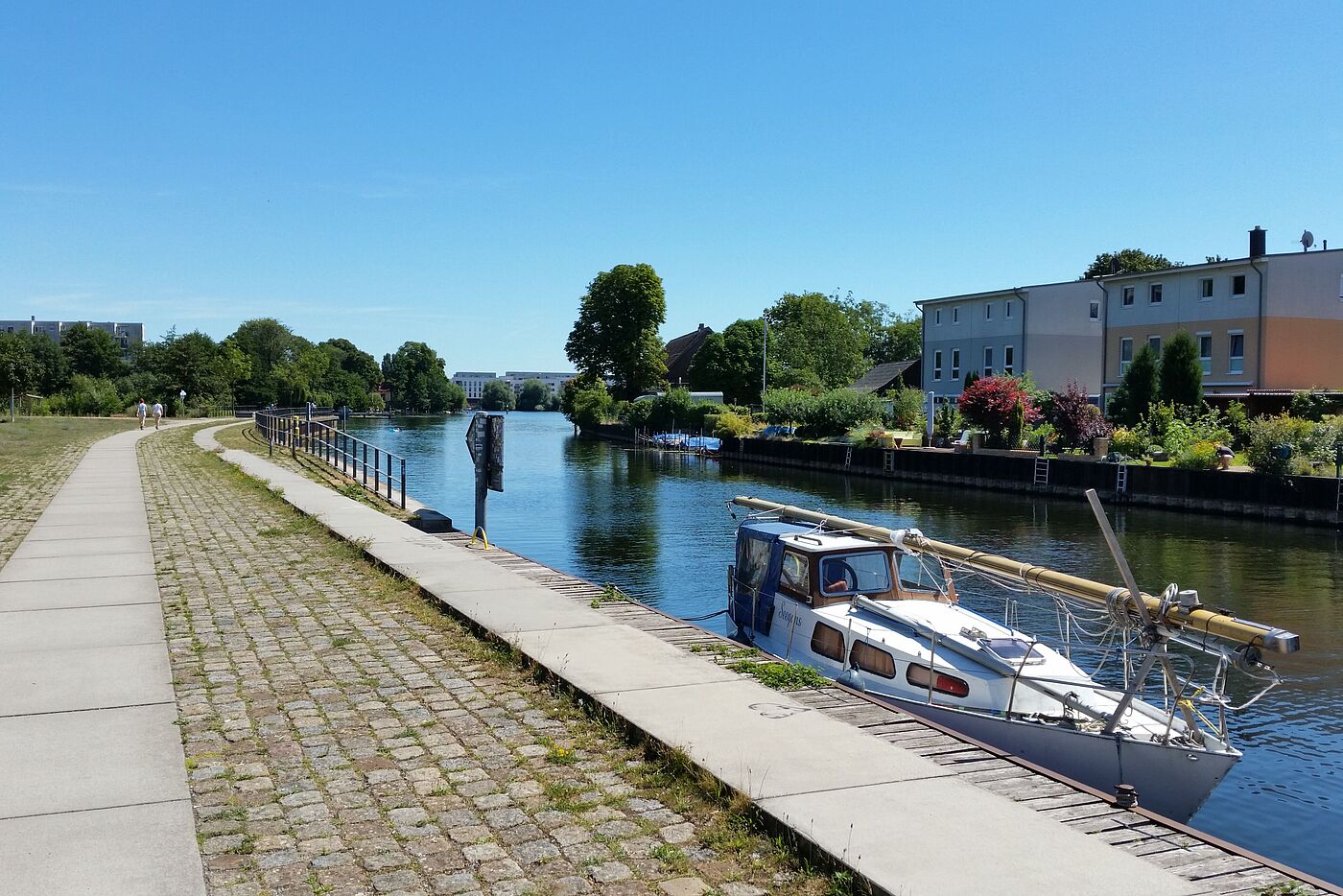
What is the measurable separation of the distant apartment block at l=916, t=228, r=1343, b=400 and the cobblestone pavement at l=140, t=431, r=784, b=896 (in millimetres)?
48496

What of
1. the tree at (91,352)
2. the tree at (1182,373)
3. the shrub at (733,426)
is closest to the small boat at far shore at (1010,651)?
the tree at (1182,373)

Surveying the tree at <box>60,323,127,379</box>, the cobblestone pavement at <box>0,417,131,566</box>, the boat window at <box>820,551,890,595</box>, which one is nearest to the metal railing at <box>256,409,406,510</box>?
the cobblestone pavement at <box>0,417,131,566</box>

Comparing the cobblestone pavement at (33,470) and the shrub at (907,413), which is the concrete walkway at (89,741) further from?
the shrub at (907,413)

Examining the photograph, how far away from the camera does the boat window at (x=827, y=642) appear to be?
12.2 metres

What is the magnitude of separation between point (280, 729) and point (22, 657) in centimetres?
326

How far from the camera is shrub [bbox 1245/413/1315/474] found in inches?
1428

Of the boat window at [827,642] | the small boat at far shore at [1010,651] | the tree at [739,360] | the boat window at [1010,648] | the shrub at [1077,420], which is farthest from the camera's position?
the tree at [739,360]

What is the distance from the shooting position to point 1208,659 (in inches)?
645

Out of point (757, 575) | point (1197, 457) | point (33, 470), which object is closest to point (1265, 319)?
point (1197, 457)

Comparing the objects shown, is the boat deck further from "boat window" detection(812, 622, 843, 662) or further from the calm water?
the calm water

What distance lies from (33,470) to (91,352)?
373 ft

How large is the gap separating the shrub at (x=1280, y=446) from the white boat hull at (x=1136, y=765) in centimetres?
3114

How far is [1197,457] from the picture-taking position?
39969 millimetres

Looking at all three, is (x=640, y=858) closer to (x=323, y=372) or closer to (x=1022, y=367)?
(x=1022, y=367)
